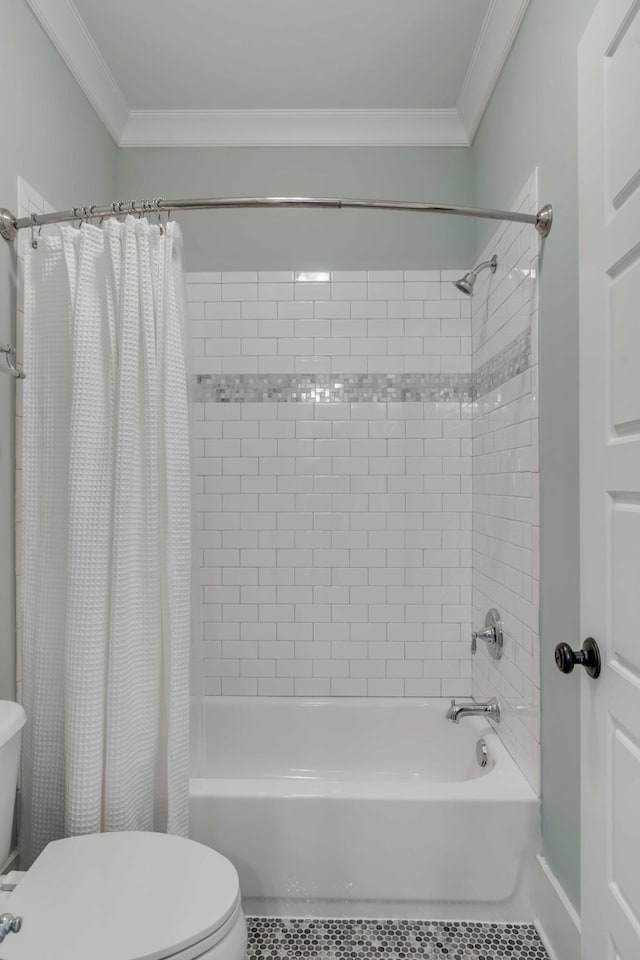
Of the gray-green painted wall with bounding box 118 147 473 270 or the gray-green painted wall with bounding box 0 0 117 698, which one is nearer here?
the gray-green painted wall with bounding box 0 0 117 698

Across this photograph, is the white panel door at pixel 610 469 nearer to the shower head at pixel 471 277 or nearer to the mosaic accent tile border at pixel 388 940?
the mosaic accent tile border at pixel 388 940

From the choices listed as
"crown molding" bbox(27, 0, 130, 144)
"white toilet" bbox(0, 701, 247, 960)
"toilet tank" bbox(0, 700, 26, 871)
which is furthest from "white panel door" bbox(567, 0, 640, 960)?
"crown molding" bbox(27, 0, 130, 144)

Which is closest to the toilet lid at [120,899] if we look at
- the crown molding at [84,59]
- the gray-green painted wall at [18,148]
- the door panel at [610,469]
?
the gray-green painted wall at [18,148]

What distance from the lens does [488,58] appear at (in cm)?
192

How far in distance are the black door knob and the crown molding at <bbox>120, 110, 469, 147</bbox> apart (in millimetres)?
2069

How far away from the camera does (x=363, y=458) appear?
2.36 metres

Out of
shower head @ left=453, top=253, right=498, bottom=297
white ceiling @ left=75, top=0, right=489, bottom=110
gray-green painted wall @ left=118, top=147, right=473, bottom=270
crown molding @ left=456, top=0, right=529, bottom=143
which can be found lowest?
shower head @ left=453, top=253, right=498, bottom=297

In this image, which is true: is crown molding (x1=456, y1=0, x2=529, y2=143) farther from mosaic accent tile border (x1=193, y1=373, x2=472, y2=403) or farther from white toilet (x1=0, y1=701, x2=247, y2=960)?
white toilet (x1=0, y1=701, x2=247, y2=960)

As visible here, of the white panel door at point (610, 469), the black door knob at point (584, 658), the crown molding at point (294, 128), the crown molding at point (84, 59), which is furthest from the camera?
the crown molding at point (294, 128)

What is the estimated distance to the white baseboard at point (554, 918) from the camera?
1379mm

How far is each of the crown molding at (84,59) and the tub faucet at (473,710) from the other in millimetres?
2453

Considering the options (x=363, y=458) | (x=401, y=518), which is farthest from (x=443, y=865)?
(x=363, y=458)

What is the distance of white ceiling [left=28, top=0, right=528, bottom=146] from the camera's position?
1.80m

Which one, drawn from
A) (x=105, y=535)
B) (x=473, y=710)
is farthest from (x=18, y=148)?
(x=473, y=710)
